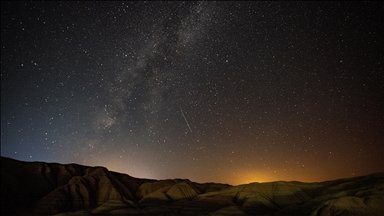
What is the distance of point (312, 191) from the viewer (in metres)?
72.1

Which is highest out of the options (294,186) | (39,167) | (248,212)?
(39,167)

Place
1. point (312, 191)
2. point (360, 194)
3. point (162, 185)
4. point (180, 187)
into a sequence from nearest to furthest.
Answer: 1. point (360, 194)
2. point (312, 191)
3. point (180, 187)
4. point (162, 185)

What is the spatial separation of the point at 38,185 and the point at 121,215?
34.6 metres

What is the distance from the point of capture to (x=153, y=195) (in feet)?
272

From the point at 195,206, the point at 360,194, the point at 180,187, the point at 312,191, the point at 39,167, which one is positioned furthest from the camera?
the point at 180,187

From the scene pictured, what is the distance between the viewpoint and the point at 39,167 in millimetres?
Answer: 82500

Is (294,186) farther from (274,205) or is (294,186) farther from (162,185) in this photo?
(162,185)

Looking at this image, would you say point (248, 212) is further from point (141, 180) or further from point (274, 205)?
point (141, 180)

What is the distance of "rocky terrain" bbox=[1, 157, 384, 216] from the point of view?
2154 inches

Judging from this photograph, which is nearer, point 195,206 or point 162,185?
point 195,206

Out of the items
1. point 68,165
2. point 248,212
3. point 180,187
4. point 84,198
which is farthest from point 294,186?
point 68,165

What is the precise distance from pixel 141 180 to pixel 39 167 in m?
34.0

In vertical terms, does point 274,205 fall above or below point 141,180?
below

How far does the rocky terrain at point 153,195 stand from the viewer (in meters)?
54.7
